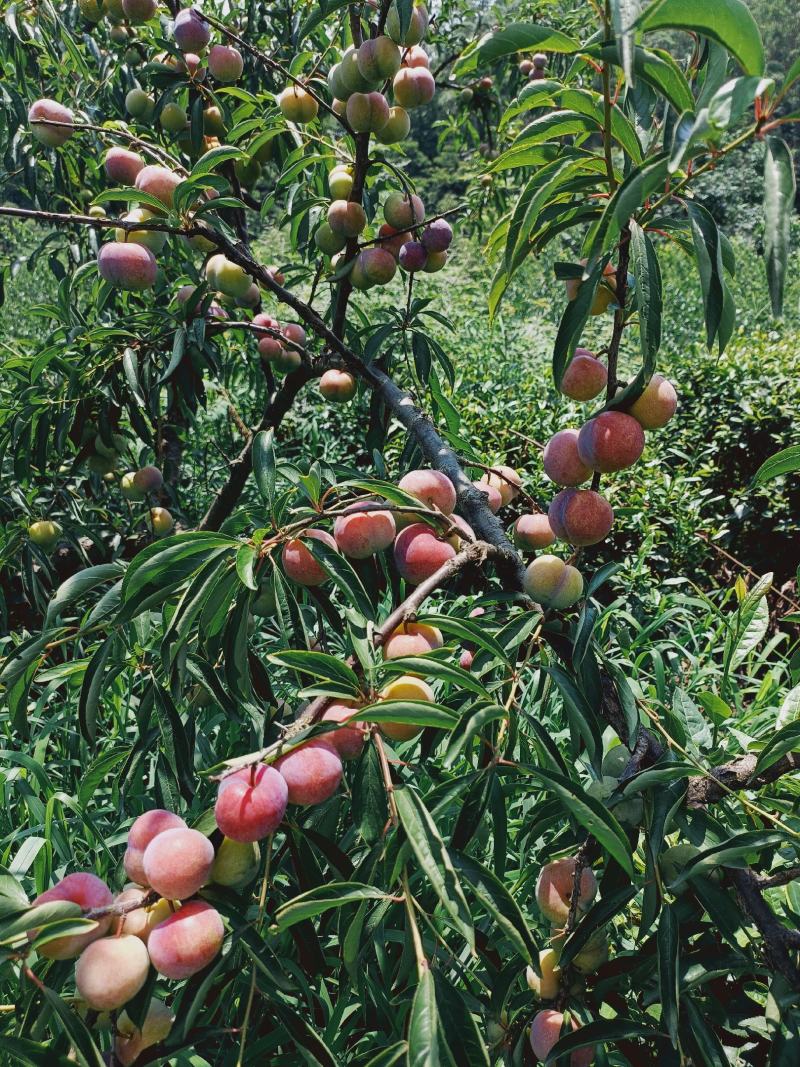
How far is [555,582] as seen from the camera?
696 millimetres

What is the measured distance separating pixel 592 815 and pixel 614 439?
0.28 metres

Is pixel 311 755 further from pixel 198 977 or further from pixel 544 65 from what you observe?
pixel 544 65

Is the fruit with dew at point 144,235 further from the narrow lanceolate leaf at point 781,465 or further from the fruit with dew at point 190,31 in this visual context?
the narrow lanceolate leaf at point 781,465

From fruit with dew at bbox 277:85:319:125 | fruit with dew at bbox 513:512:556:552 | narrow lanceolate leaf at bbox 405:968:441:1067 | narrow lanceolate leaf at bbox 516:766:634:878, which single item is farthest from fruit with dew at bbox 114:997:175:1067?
fruit with dew at bbox 277:85:319:125

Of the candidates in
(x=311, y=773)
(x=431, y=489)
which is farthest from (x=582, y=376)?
(x=311, y=773)

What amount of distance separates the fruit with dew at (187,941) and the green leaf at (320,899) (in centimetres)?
4

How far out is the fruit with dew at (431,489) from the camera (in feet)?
2.46

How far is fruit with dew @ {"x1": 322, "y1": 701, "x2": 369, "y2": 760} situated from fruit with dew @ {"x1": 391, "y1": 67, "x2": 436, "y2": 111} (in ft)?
3.20

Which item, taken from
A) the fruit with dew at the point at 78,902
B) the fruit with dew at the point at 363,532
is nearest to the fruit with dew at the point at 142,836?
the fruit with dew at the point at 78,902

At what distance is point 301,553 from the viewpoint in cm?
68

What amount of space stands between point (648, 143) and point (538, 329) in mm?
5005

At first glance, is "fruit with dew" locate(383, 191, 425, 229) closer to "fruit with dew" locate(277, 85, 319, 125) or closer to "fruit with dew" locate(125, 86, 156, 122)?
"fruit with dew" locate(277, 85, 319, 125)

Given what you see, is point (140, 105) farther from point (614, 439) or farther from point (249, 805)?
point (249, 805)

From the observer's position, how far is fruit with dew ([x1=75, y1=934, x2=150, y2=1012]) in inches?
18.6
